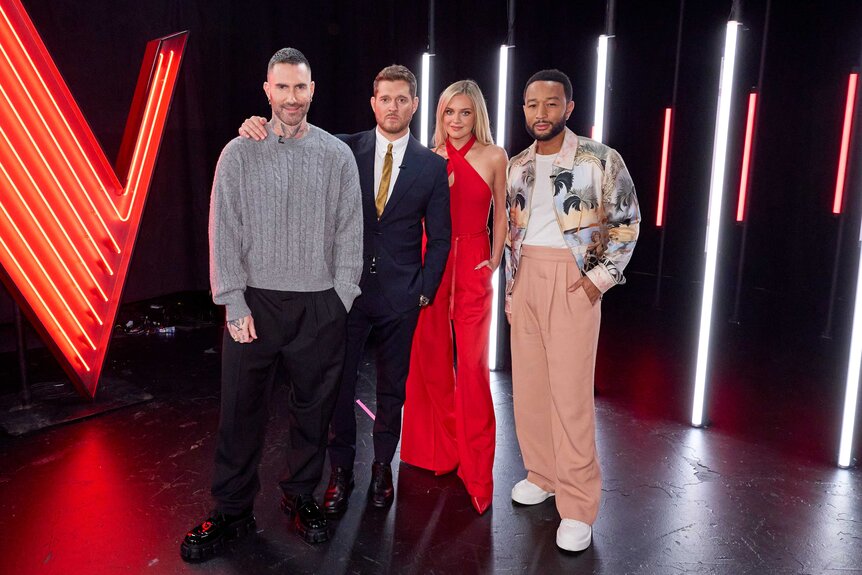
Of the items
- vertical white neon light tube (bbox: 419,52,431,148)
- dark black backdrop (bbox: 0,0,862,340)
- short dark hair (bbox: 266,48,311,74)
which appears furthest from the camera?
dark black backdrop (bbox: 0,0,862,340)

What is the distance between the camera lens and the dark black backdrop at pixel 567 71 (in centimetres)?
483

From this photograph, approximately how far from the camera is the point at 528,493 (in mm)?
2773

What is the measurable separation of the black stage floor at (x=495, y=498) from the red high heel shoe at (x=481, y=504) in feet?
0.12

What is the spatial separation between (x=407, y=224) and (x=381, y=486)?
108 centimetres

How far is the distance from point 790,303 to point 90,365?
5989mm

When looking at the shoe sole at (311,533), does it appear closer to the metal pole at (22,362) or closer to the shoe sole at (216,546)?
the shoe sole at (216,546)

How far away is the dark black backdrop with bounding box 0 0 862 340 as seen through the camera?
190 inches

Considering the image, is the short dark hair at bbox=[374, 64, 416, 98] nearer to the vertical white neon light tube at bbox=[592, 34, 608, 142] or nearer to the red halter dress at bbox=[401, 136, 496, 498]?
the red halter dress at bbox=[401, 136, 496, 498]

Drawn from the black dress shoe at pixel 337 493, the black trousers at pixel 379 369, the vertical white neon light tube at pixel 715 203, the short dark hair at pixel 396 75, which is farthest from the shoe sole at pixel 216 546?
the vertical white neon light tube at pixel 715 203

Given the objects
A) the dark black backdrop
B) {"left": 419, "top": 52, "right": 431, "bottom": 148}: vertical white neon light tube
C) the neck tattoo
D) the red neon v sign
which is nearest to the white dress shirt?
the neck tattoo

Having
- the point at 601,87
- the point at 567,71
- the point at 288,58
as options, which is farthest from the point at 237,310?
the point at 567,71

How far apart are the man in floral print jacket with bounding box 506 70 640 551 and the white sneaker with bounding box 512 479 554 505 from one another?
0.81 ft

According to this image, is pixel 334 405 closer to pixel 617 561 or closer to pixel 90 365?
pixel 617 561

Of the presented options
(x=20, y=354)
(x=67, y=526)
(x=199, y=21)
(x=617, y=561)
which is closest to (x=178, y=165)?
(x=199, y=21)
